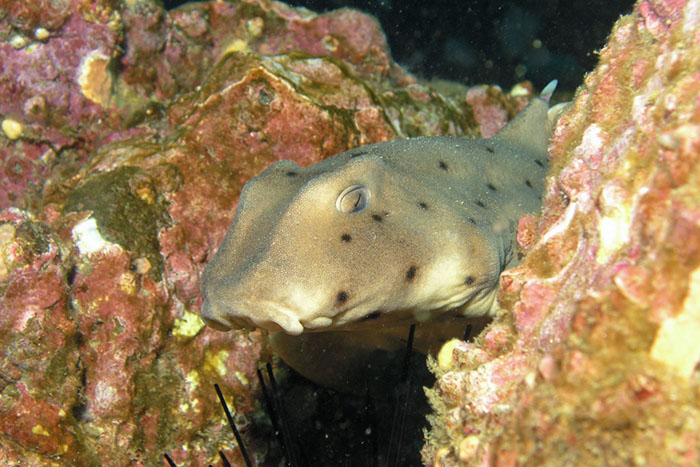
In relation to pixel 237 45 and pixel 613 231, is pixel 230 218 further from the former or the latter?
pixel 237 45

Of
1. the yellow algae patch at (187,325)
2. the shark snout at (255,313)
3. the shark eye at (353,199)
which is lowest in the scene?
the yellow algae patch at (187,325)

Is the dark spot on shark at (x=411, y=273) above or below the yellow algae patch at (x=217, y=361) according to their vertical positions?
above

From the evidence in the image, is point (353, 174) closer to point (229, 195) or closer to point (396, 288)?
point (396, 288)

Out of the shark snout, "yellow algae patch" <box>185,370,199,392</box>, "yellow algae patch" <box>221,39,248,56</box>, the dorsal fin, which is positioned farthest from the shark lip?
"yellow algae patch" <box>221,39,248,56</box>

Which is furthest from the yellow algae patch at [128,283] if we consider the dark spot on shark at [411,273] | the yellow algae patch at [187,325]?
the dark spot on shark at [411,273]

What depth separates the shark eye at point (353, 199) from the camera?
256 centimetres

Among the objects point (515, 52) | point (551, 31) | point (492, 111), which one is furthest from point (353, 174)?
point (515, 52)

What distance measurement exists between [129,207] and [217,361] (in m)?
1.67

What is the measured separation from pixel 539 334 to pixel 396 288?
3.08 ft

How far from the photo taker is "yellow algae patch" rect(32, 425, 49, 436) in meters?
3.48

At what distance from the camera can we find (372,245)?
2.48 metres

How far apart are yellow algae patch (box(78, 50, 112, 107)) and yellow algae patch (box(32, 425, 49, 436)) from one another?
435 cm

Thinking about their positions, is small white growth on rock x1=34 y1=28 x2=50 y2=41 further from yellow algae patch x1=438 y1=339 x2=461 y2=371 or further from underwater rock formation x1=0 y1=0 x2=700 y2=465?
yellow algae patch x1=438 y1=339 x2=461 y2=371

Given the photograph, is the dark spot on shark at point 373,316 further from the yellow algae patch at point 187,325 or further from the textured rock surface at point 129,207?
the yellow algae patch at point 187,325
